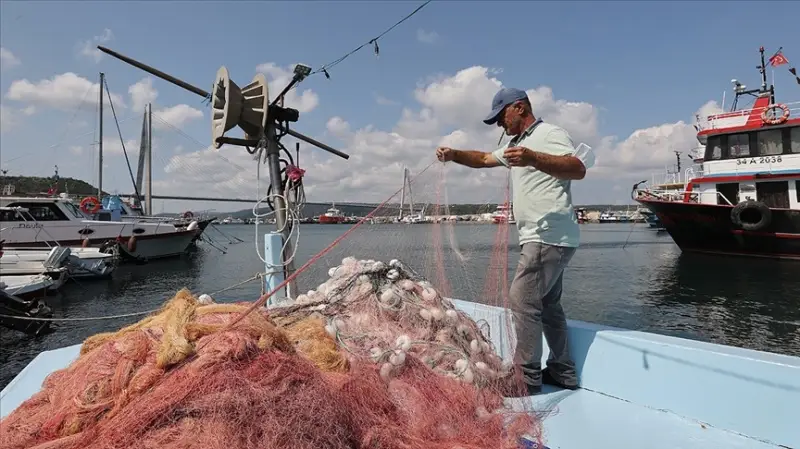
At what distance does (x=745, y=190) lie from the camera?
1875 cm

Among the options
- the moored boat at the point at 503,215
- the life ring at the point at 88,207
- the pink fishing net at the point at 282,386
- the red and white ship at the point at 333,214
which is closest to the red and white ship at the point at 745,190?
the red and white ship at the point at 333,214

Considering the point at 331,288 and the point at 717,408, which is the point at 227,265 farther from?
the point at 717,408

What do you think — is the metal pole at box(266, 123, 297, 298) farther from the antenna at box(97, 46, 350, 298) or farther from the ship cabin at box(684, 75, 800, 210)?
the ship cabin at box(684, 75, 800, 210)

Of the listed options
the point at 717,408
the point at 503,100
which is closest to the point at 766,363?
the point at 717,408

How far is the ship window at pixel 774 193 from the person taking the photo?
17797 millimetres

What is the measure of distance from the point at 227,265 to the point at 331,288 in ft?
74.5

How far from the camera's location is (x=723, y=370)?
2.11m

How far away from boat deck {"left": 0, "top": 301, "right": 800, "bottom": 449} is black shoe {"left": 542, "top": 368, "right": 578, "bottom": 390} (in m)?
0.06

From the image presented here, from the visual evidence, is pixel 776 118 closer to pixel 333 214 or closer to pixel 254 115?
pixel 333 214

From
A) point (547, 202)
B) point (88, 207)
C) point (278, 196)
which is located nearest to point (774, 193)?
point (547, 202)

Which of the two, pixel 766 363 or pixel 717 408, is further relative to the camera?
pixel 717 408

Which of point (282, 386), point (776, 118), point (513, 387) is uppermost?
point (776, 118)

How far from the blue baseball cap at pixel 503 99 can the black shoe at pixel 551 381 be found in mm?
1593

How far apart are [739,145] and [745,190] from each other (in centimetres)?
193
